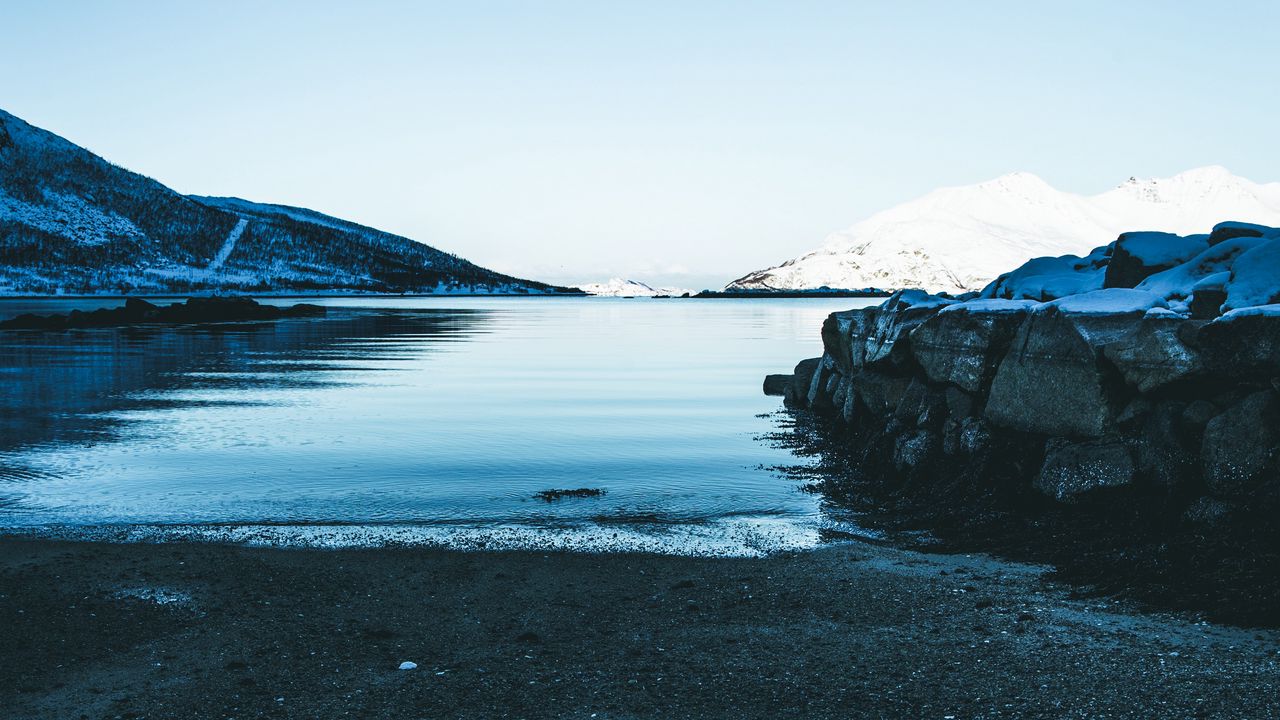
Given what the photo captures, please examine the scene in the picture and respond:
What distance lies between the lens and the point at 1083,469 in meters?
11.1

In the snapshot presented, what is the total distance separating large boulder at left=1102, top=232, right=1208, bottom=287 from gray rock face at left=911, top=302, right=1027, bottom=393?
2.93 meters

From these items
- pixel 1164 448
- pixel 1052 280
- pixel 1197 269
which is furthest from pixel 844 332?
pixel 1164 448

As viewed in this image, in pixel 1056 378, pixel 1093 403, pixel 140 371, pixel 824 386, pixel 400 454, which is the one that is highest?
pixel 1056 378

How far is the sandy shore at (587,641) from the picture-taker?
21.5 feet

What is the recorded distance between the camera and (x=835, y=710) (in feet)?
21.1

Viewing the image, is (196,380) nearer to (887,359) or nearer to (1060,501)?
(887,359)

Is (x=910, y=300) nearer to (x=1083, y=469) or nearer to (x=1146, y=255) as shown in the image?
(x=1146, y=255)

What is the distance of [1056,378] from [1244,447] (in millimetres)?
2632

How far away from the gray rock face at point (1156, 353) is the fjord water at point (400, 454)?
3.82m

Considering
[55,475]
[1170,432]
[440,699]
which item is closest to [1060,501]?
[1170,432]

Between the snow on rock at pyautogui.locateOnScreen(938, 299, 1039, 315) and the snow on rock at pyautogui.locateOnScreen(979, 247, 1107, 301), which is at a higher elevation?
the snow on rock at pyautogui.locateOnScreen(979, 247, 1107, 301)

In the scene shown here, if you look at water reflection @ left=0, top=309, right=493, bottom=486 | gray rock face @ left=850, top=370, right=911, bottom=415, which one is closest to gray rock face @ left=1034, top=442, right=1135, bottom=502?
gray rock face @ left=850, top=370, right=911, bottom=415

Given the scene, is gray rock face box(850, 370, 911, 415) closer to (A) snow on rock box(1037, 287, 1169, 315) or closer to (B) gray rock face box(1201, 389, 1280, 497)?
(A) snow on rock box(1037, 287, 1169, 315)

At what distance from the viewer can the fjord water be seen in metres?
12.0
